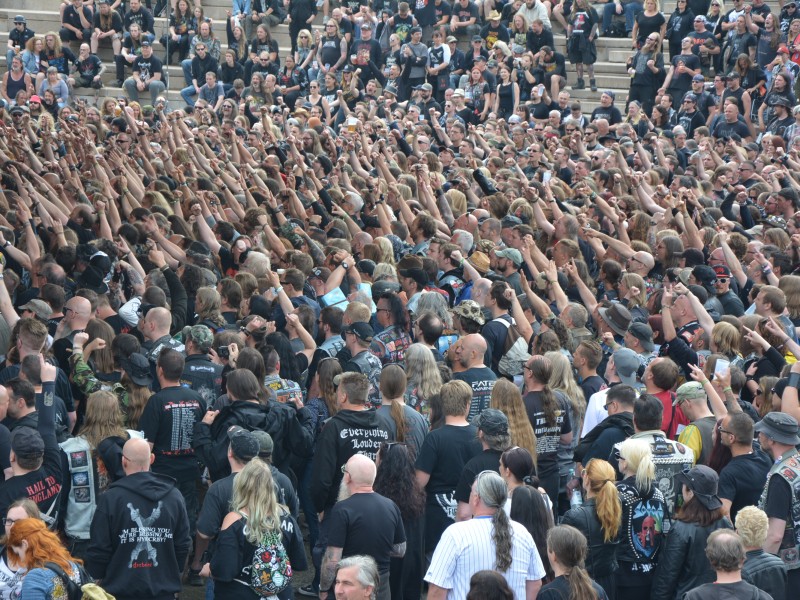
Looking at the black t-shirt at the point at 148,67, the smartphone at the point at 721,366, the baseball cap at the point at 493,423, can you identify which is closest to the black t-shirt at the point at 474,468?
the baseball cap at the point at 493,423

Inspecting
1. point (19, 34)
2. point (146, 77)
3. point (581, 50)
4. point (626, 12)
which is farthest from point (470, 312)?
point (19, 34)

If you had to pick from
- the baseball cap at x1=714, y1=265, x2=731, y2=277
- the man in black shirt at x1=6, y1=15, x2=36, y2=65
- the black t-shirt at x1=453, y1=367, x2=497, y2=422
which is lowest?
the man in black shirt at x1=6, y1=15, x2=36, y2=65

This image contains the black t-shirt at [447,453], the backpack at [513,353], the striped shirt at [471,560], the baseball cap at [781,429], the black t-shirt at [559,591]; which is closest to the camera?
the black t-shirt at [559,591]

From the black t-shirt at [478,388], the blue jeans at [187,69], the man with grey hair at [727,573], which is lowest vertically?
the blue jeans at [187,69]

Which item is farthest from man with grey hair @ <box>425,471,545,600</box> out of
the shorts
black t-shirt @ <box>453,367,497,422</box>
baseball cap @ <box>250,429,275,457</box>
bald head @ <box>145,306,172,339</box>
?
the shorts

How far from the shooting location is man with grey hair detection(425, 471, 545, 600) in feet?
19.0

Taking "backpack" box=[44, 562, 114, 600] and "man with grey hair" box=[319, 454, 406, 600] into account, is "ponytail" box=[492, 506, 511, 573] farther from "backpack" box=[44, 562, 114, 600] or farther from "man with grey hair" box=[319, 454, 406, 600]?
"backpack" box=[44, 562, 114, 600]

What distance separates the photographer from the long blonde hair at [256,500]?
19.8 ft

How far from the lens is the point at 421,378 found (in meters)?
7.89

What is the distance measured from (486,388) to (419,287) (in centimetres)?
203

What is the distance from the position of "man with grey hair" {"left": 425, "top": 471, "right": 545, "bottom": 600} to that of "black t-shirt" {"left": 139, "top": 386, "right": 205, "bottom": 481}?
2.42m

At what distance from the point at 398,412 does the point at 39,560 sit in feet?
8.42

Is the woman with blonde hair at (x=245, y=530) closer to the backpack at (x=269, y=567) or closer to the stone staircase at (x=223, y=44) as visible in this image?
A: the backpack at (x=269, y=567)

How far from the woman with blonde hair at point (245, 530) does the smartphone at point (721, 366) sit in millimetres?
3198
